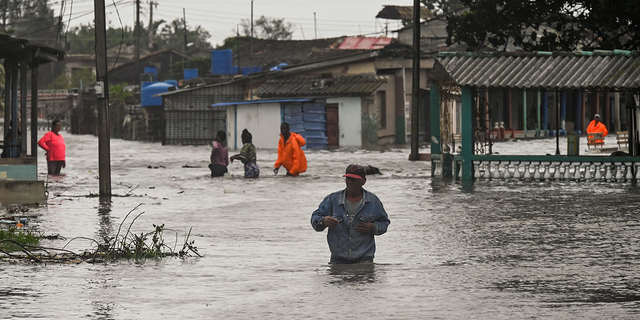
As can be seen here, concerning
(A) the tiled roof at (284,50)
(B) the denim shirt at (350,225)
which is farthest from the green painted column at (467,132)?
(A) the tiled roof at (284,50)

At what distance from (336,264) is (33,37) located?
97116mm

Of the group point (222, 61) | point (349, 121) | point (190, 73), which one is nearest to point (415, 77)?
point (349, 121)

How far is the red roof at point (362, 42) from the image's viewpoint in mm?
64500

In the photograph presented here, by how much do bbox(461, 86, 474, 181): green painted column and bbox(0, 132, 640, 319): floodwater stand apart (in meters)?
2.32

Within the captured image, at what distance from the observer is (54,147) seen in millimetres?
24641

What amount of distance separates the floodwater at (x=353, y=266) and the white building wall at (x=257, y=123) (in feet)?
78.9

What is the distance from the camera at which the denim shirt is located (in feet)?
30.7

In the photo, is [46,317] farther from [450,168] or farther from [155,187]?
[450,168]

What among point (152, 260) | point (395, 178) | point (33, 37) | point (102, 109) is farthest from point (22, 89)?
point (33, 37)

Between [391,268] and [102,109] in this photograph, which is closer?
[391,268]

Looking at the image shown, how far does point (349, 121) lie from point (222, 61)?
1982 cm

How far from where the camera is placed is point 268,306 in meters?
7.77

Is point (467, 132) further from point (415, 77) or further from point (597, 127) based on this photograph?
point (597, 127)

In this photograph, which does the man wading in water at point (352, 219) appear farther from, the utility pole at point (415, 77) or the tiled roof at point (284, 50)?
the tiled roof at point (284, 50)
